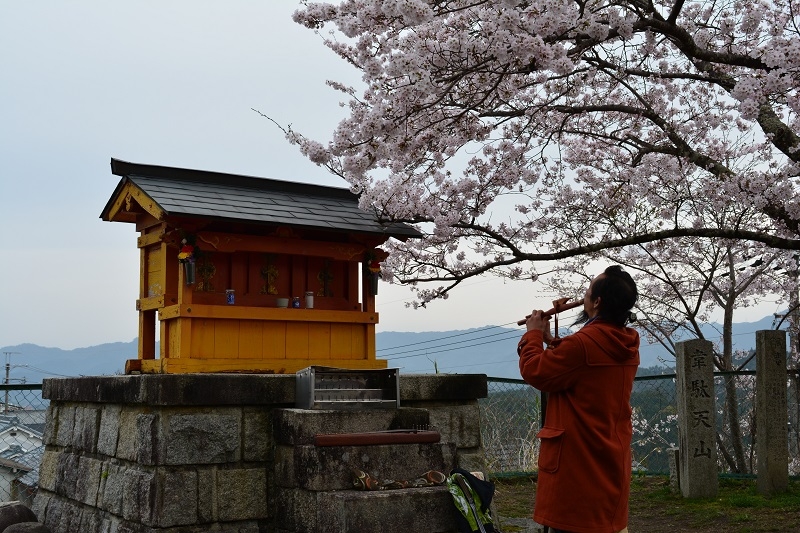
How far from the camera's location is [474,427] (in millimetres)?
7320

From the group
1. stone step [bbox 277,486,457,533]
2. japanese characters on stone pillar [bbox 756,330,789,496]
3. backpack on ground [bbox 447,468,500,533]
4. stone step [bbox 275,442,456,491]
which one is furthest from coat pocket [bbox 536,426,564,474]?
japanese characters on stone pillar [bbox 756,330,789,496]

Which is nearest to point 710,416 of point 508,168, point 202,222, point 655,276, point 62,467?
point 655,276

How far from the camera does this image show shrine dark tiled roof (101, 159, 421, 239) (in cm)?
686

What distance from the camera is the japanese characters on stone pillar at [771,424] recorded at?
952 cm

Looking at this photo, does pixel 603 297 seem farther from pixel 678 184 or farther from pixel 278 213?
pixel 678 184

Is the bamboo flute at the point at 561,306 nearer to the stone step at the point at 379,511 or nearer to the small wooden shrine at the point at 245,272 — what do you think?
the stone step at the point at 379,511

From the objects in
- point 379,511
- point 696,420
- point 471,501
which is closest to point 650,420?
point 696,420

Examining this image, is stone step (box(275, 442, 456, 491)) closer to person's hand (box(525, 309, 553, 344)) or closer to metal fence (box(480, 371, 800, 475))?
person's hand (box(525, 309, 553, 344))

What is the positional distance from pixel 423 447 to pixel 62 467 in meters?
3.81

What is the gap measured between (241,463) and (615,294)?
3329mm

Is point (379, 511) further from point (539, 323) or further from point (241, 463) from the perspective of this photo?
point (539, 323)

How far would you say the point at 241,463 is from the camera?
610 cm

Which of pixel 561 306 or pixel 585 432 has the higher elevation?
pixel 561 306

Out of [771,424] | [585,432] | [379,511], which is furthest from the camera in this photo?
[771,424]
